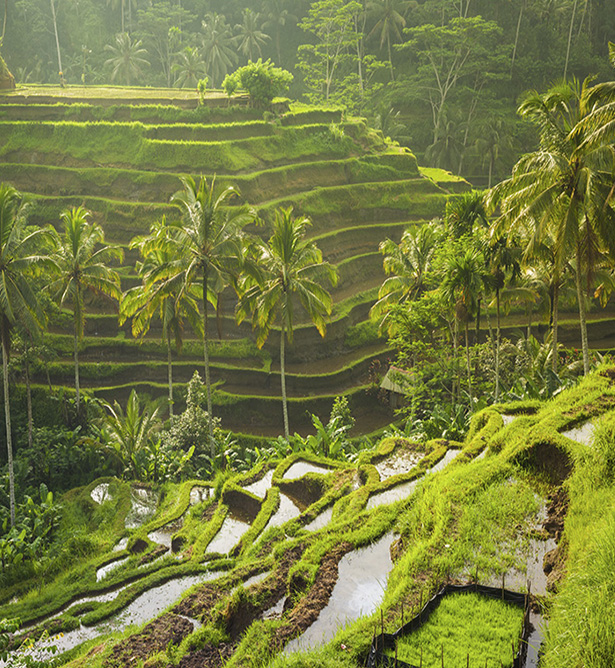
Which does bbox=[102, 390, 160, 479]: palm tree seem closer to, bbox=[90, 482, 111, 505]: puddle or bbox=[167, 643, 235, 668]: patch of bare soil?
bbox=[90, 482, 111, 505]: puddle

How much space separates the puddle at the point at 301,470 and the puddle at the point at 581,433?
5810 millimetres

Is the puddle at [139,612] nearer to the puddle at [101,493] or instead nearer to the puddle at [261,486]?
the puddle at [261,486]

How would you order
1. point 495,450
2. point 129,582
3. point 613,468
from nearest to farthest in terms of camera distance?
point 613,468
point 495,450
point 129,582

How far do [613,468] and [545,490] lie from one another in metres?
1.04

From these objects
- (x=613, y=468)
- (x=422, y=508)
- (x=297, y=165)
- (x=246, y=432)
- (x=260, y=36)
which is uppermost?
(x=260, y=36)

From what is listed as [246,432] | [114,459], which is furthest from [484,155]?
[114,459]

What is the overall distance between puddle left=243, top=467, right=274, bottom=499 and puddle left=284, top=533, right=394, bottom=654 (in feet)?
17.3

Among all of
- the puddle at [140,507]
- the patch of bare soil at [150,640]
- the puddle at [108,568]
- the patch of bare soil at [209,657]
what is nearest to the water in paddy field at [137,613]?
the patch of bare soil at [150,640]

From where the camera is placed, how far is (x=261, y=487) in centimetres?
1438

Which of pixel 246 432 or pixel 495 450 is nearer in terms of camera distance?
pixel 495 450

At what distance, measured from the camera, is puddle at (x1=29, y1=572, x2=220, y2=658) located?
10094 mm

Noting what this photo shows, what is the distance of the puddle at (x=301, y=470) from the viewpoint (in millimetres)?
14391

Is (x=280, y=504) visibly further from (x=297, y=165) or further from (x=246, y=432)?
(x=297, y=165)

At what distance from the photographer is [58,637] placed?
9.77 meters
